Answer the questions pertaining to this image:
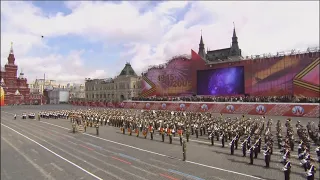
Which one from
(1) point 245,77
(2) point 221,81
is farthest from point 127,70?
(1) point 245,77

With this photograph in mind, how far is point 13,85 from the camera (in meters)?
100

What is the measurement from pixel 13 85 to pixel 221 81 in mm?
93503

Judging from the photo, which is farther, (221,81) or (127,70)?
(127,70)

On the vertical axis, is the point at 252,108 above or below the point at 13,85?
below

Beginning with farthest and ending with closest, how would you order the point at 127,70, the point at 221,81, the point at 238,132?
the point at 127,70, the point at 221,81, the point at 238,132

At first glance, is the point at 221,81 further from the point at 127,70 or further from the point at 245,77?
the point at 127,70

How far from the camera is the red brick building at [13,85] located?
316 feet

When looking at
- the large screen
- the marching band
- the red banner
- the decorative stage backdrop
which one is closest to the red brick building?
the decorative stage backdrop

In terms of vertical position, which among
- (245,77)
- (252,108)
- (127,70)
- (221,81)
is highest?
(127,70)

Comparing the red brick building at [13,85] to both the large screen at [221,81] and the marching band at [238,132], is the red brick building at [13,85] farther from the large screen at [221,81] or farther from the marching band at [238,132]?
the large screen at [221,81]

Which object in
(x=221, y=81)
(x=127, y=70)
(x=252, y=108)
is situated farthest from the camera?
(x=127, y=70)

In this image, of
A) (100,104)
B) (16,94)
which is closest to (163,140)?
(100,104)

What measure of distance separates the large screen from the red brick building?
278ft

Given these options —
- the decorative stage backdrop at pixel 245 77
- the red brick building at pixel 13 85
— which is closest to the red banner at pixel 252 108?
the decorative stage backdrop at pixel 245 77
